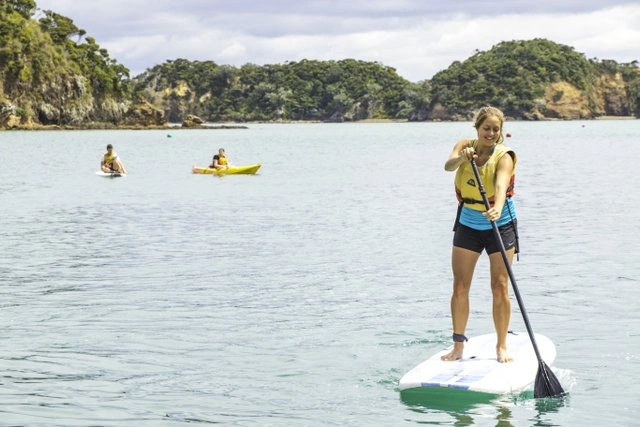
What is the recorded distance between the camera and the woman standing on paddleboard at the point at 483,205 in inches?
335

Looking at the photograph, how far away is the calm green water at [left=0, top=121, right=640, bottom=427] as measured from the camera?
28.9 feet

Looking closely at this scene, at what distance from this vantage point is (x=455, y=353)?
361 inches

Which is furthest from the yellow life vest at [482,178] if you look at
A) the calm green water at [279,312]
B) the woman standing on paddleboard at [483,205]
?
the calm green water at [279,312]

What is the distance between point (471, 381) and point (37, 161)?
5213cm

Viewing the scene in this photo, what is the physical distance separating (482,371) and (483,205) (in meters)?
1.45

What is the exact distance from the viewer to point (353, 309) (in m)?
13.1

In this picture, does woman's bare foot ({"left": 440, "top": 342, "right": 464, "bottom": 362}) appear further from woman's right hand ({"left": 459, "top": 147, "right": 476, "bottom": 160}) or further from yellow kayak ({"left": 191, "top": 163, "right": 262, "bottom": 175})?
yellow kayak ({"left": 191, "top": 163, "right": 262, "bottom": 175})

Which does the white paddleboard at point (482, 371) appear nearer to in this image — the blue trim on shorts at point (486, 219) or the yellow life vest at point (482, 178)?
the blue trim on shorts at point (486, 219)

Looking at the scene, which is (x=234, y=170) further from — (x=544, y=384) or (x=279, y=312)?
(x=544, y=384)

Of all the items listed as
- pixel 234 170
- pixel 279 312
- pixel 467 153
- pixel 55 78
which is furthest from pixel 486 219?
pixel 55 78

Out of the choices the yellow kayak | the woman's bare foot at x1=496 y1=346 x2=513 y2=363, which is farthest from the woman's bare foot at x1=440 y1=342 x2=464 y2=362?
the yellow kayak

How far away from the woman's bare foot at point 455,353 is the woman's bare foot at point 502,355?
0.32 metres

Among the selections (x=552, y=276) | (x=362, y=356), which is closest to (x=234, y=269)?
(x=552, y=276)

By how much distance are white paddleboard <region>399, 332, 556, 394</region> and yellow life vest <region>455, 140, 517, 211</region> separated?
1.42 m
